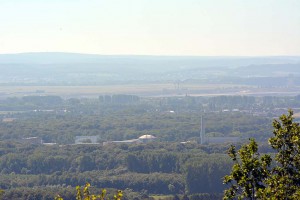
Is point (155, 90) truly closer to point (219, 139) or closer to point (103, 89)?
point (103, 89)

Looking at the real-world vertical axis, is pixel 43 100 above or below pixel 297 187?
below

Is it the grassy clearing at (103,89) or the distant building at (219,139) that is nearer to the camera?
the distant building at (219,139)

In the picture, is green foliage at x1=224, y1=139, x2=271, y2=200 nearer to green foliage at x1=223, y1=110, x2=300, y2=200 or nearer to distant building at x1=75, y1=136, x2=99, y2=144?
green foliage at x1=223, y1=110, x2=300, y2=200

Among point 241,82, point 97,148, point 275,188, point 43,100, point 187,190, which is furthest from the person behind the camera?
point 241,82

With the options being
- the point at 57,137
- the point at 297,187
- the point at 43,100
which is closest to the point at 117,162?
the point at 57,137

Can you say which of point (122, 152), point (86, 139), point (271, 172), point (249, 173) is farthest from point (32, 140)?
point (249, 173)

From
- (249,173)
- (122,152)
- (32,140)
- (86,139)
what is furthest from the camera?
A: (86,139)

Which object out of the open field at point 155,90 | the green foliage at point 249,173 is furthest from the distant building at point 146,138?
the open field at point 155,90

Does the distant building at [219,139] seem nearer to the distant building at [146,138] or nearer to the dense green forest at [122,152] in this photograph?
the dense green forest at [122,152]

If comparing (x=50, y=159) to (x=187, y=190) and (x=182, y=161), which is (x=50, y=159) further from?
(x=187, y=190)
